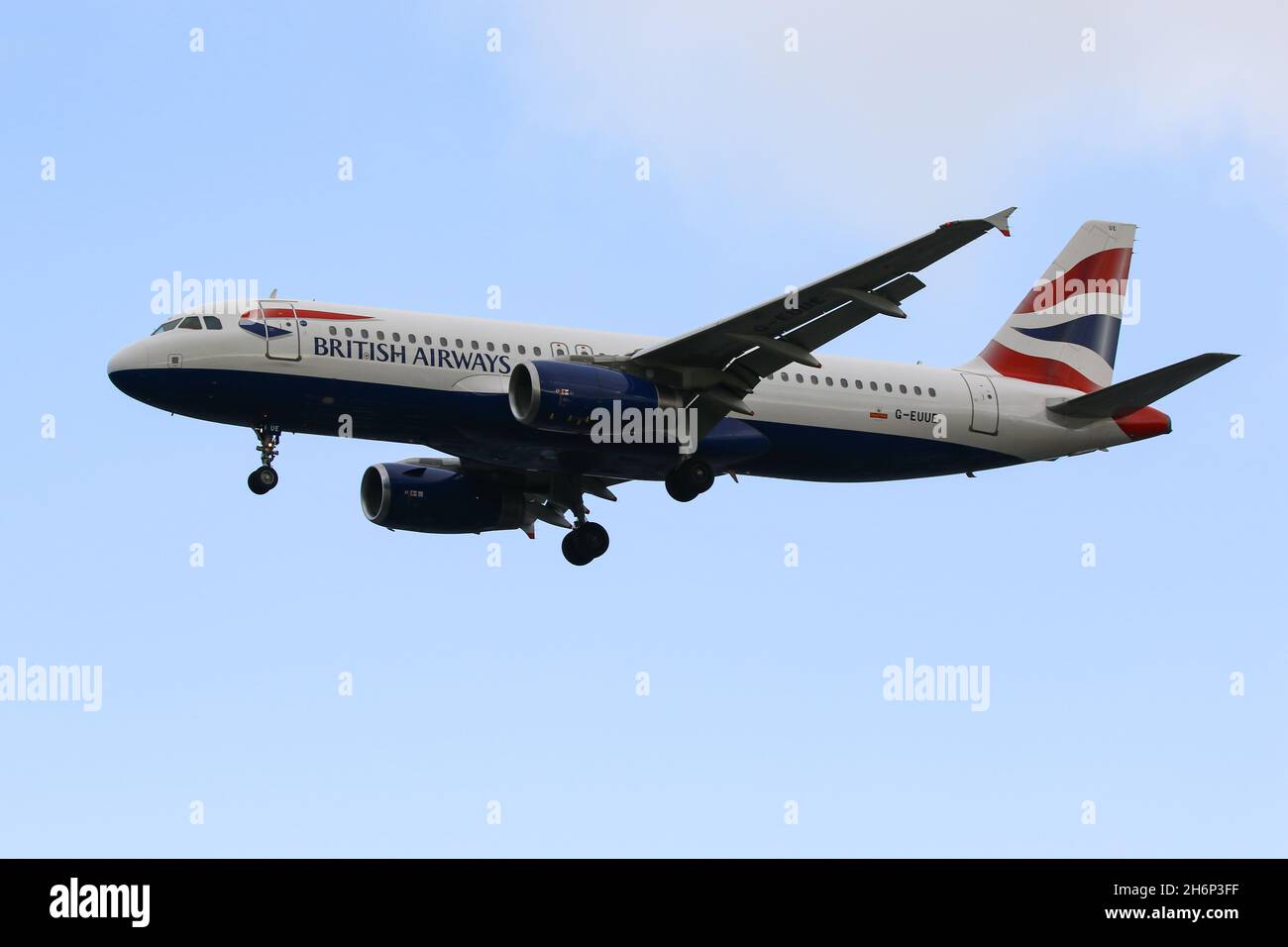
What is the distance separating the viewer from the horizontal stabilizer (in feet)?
126

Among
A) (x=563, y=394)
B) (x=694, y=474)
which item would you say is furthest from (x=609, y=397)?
(x=694, y=474)

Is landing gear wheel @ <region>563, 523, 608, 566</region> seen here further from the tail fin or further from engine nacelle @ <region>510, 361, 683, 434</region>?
the tail fin

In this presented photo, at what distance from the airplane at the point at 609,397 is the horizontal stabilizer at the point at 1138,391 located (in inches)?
2.5

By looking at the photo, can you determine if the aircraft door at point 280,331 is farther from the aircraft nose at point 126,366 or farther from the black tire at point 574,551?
the black tire at point 574,551

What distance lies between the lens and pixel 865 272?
35.2 meters

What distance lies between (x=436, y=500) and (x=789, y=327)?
9788 millimetres

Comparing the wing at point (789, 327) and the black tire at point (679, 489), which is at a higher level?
the wing at point (789, 327)

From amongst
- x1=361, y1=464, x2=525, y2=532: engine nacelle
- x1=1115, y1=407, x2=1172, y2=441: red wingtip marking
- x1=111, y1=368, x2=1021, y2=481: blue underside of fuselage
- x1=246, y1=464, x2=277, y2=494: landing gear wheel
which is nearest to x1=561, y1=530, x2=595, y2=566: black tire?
x1=361, y1=464, x2=525, y2=532: engine nacelle

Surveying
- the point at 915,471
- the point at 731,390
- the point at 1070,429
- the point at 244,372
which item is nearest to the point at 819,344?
the point at 731,390

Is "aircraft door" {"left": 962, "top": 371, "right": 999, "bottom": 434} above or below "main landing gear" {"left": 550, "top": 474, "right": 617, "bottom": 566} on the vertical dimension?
above

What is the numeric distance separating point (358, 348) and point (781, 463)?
9505 millimetres

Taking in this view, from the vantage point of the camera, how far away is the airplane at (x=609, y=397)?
36500mm

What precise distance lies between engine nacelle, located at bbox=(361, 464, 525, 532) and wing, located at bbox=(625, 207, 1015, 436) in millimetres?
6134

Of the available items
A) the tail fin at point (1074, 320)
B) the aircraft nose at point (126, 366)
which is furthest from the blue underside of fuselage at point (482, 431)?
the tail fin at point (1074, 320)
